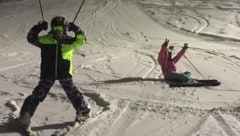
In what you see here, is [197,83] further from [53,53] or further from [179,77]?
[53,53]

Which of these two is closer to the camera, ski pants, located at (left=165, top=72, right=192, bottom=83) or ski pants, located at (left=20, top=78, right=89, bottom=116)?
ski pants, located at (left=20, top=78, right=89, bottom=116)

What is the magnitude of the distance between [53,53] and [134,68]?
3.70 meters

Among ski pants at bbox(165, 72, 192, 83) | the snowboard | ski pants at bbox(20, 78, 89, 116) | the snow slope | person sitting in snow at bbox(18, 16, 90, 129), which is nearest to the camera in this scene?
person sitting in snow at bbox(18, 16, 90, 129)

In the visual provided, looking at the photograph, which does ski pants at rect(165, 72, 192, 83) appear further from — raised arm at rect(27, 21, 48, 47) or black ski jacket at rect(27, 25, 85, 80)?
raised arm at rect(27, 21, 48, 47)

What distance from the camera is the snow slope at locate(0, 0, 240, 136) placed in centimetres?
631

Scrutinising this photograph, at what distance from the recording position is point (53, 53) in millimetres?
5895

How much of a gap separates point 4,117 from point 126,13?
911 cm

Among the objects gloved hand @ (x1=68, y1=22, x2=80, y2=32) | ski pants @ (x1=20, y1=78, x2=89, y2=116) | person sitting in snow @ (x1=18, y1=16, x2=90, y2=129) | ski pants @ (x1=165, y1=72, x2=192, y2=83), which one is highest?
gloved hand @ (x1=68, y1=22, x2=80, y2=32)

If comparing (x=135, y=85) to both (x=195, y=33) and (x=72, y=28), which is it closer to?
(x=72, y=28)

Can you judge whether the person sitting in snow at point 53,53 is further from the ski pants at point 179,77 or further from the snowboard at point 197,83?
the ski pants at point 179,77

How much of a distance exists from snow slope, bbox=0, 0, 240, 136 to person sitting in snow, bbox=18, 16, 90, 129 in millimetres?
399

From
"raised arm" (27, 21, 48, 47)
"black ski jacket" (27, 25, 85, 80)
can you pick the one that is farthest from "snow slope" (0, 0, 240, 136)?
"raised arm" (27, 21, 48, 47)

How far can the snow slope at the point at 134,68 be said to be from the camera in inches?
248

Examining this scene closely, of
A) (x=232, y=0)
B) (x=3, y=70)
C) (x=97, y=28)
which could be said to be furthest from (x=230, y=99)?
(x=232, y=0)
